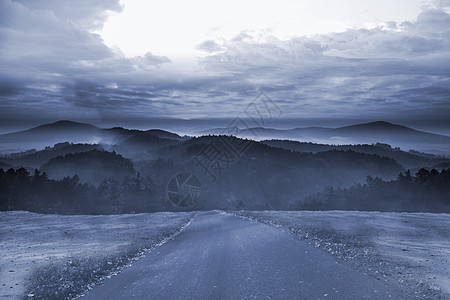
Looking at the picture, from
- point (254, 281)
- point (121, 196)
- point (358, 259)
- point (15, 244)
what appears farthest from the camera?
point (121, 196)

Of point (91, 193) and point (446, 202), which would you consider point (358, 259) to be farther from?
point (91, 193)

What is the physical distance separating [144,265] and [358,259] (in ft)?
27.8

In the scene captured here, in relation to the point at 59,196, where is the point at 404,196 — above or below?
below

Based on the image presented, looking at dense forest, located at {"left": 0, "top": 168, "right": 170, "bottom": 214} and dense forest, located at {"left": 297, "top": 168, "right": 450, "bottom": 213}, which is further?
dense forest, located at {"left": 297, "top": 168, "right": 450, "bottom": 213}

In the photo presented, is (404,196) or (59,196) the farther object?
(404,196)

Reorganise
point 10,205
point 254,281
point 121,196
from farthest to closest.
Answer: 1. point 121,196
2. point 10,205
3. point 254,281

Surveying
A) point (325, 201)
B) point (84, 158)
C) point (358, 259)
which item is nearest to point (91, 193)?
point (84, 158)

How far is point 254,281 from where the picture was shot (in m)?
11.1

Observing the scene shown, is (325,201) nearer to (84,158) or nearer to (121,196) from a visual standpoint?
(121,196)

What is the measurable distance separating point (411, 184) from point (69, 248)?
102114mm

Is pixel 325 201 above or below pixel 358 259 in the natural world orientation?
below

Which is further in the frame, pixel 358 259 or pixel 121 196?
pixel 121 196

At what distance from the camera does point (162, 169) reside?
199 meters

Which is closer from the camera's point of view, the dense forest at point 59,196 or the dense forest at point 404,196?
the dense forest at point 59,196
